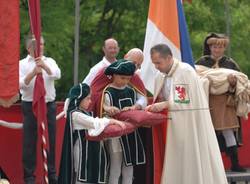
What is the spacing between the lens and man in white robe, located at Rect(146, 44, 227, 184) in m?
9.16

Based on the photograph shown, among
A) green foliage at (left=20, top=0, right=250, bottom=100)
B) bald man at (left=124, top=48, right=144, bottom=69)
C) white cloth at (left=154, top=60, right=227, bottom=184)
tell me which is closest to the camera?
white cloth at (left=154, top=60, right=227, bottom=184)

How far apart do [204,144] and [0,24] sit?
2.84 m

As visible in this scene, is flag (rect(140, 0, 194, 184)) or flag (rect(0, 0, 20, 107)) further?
flag (rect(140, 0, 194, 184))

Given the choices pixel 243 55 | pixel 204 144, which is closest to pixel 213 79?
pixel 204 144

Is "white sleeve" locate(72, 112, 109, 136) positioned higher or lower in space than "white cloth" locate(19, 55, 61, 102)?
lower

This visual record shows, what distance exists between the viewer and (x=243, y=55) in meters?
25.6

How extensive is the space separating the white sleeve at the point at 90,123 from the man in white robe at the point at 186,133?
814 millimetres

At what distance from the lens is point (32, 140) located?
9969 millimetres

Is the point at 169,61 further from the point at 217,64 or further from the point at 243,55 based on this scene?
the point at 243,55

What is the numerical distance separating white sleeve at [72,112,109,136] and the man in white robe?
814mm

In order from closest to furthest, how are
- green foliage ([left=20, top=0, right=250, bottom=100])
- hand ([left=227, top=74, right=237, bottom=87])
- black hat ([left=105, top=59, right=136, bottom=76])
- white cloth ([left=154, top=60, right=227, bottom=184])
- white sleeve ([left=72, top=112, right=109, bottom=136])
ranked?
white sleeve ([left=72, top=112, right=109, bottom=136]), black hat ([left=105, top=59, right=136, bottom=76]), white cloth ([left=154, top=60, right=227, bottom=184]), hand ([left=227, top=74, right=237, bottom=87]), green foliage ([left=20, top=0, right=250, bottom=100])

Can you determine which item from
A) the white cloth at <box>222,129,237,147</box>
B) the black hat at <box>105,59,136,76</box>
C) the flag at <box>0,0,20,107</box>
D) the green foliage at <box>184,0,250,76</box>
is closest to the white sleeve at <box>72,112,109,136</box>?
the black hat at <box>105,59,136,76</box>

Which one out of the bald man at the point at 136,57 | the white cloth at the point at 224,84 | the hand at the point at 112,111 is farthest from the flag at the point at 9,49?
the white cloth at the point at 224,84

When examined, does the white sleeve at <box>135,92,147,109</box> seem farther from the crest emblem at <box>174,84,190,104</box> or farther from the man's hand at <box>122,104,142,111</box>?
the crest emblem at <box>174,84,190,104</box>
